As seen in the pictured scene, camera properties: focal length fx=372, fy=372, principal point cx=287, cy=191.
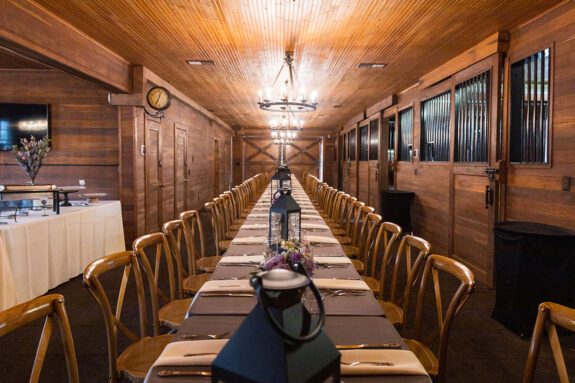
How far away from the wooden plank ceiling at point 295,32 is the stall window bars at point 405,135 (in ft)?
3.13

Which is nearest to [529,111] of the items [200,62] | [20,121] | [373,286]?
[373,286]

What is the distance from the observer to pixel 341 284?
1854 mm

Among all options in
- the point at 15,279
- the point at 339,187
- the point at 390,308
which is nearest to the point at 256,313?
the point at 390,308

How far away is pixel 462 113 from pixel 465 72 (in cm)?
54

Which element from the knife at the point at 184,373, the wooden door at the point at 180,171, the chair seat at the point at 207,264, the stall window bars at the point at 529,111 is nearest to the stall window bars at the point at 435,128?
the stall window bars at the point at 529,111

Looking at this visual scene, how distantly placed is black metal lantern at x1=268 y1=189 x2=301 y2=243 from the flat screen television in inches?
210

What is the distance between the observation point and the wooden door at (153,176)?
643cm

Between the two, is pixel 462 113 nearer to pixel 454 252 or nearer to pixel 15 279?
pixel 454 252

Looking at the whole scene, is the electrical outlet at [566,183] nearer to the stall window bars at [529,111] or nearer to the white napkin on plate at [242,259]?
the stall window bars at [529,111]

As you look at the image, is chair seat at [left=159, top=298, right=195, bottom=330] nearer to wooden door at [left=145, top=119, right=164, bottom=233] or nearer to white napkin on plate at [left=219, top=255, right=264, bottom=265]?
white napkin on plate at [left=219, top=255, right=264, bottom=265]

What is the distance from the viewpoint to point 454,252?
5227mm

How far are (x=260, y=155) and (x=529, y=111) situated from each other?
13.2 meters

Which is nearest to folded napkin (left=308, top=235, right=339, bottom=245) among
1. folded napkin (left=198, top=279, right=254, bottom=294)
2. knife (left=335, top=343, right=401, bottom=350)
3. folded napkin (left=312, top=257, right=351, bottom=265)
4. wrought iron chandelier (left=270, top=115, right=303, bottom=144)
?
folded napkin (left=312, top=257, right=351, bottom=265)

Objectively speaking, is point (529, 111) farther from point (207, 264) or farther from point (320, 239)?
point (207, 264)
